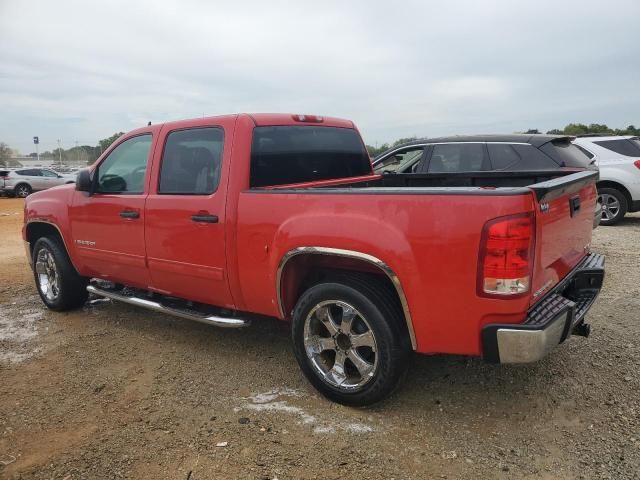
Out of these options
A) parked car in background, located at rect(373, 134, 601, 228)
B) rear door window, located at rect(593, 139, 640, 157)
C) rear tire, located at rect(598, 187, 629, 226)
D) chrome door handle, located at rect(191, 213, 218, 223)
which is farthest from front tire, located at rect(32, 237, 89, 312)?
rear door window, located at rect(593, 139, 640, 157)

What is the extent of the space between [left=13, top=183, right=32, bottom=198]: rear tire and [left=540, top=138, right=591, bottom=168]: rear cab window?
2294cm

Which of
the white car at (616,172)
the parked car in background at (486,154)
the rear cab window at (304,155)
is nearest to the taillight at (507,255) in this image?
the rear cab window at (304,155)

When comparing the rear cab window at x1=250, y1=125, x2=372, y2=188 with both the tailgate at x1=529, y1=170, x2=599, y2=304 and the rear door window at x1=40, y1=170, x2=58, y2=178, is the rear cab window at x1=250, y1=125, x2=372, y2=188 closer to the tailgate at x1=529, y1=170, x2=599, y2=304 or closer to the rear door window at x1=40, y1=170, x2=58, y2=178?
the tailgate at x1=529, y1=170, x2=599, y2=304

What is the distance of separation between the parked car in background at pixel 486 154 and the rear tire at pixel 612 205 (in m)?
2.38

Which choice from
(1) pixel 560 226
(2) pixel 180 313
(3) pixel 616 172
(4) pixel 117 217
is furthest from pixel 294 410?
(3) pixel 616 172

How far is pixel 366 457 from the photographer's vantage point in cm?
267

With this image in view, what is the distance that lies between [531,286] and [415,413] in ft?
3.62

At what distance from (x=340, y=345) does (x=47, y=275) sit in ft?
12.4

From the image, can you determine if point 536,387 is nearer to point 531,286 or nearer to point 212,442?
point 531,286

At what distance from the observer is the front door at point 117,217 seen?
4.25 metres

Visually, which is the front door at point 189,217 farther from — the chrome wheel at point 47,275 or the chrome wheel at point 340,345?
the chrome wheel at point 47,275

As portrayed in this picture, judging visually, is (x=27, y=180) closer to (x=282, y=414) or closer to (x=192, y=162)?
(x=192, y=162)

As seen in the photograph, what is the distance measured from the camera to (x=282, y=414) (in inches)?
123

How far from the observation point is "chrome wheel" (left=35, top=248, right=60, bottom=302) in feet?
17.4
